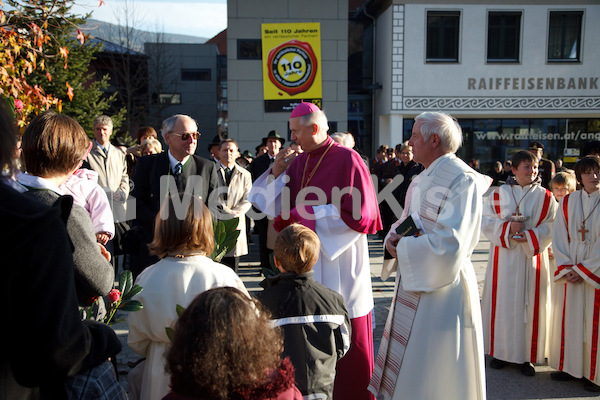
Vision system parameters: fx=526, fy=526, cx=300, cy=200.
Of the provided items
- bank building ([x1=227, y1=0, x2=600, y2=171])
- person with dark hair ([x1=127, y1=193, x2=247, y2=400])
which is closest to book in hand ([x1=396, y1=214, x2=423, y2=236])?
person with dark hair ([x1=127, y1=193, x2=247, y2=400])

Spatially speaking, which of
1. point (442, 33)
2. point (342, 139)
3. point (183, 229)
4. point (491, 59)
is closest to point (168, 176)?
point (183, 229)

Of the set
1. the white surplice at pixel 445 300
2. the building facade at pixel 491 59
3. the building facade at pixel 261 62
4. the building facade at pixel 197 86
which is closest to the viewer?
the white surplice at pixel 445 300

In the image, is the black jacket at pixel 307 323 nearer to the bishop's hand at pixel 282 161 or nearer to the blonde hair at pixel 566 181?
the bishop's hand at pixel 282 161

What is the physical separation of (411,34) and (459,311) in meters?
16.9

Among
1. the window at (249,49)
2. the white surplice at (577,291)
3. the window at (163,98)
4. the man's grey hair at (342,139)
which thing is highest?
the window at (249,49)

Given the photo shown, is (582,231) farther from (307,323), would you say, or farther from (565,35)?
(565,35)

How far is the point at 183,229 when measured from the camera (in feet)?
7.75

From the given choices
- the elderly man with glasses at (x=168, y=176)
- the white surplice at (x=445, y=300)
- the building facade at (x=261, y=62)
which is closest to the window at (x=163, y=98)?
the building facade at (x=261, y=62)

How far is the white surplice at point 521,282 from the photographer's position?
4340 mm

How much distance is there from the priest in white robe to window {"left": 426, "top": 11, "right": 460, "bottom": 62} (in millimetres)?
16521

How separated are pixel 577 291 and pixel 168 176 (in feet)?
11.0

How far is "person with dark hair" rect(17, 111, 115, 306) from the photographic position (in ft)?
5.84

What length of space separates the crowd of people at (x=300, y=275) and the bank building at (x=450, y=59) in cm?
1290

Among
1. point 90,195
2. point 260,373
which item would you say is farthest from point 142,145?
point 260,373
